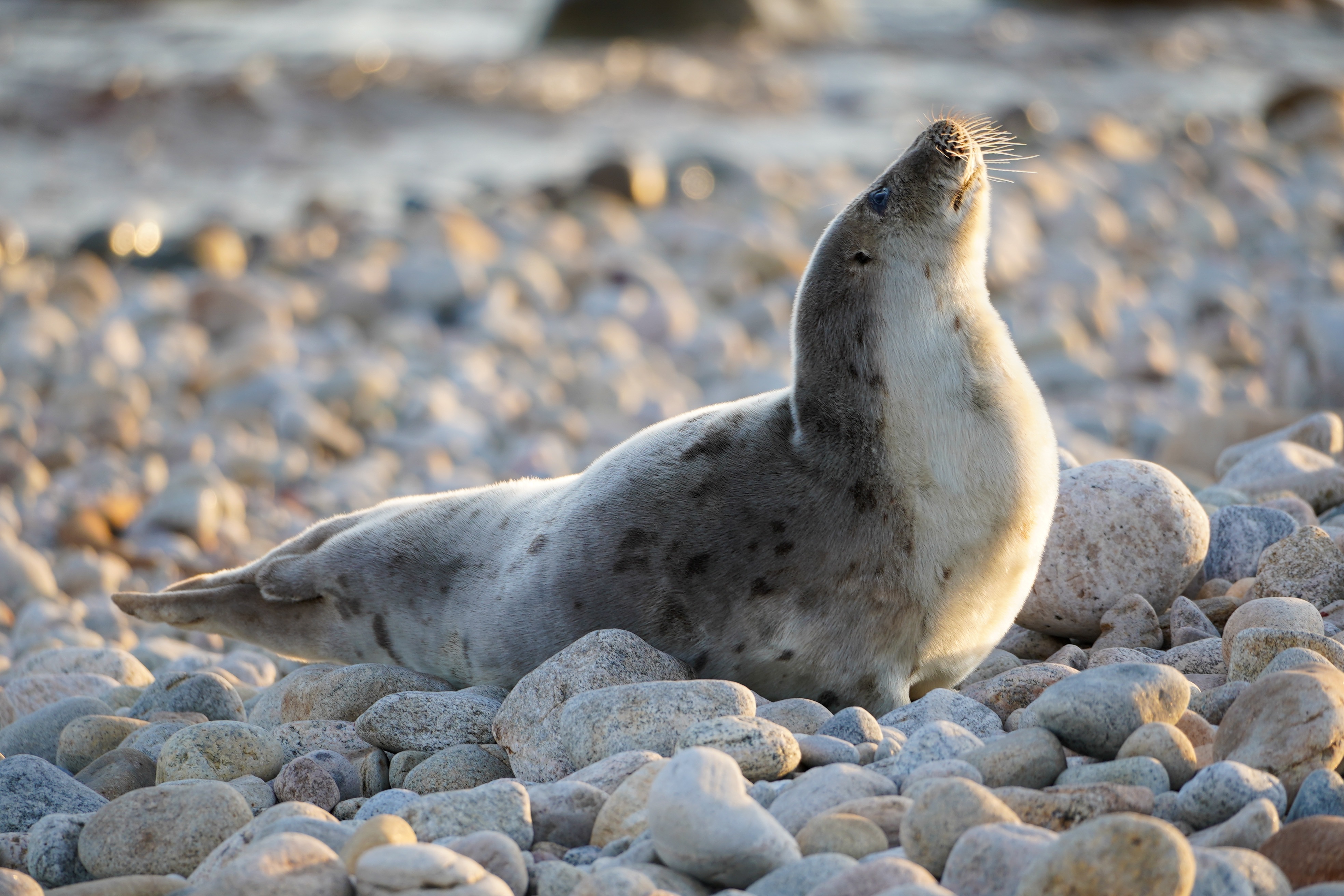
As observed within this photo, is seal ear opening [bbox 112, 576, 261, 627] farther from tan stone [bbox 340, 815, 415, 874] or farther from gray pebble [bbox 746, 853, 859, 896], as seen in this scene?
gray pebble [bbox 746, 853, 859, 896]

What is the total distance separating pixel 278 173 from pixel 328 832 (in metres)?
14.2

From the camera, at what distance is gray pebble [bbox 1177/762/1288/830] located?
2.56 meters

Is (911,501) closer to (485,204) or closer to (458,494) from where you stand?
(458,494)

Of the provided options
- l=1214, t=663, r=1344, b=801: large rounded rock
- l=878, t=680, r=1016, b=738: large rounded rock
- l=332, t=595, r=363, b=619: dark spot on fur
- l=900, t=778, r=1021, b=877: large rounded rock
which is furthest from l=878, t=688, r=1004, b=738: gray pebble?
l=332, t=595, r=363, b=619: dark spot on fur

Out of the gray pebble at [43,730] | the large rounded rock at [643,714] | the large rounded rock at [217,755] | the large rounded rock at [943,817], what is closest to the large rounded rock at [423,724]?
the large rounded rock at [217,755]

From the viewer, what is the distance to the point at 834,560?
133 inches

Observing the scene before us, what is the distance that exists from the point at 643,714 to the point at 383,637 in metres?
1.19

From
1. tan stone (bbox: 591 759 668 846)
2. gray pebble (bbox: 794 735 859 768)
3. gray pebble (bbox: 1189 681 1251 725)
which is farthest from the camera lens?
gray pebble (bbox: 1189 681 1251 725)

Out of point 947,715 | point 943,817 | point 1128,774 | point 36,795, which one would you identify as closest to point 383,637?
point 36,795

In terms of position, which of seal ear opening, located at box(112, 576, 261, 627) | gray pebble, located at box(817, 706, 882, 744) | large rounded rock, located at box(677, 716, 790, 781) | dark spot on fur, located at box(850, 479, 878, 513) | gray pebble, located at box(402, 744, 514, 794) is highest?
dark spot on fur, located at box(850, 479, 878, 513)

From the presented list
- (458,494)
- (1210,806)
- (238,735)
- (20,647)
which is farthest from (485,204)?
(1210,806)

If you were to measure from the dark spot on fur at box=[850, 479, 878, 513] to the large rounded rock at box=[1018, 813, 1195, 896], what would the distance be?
1.33 meters

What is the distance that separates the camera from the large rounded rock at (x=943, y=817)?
2453 millimetres

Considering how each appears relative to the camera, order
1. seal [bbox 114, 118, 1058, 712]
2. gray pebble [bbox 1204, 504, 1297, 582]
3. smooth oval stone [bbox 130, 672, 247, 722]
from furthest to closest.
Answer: gray pebble [bbox 1204, 504, 1297, 582], smooth oval stone [bbox 130, 672, 247, 722], seal [bbox 114, 118, 1058, 712]
